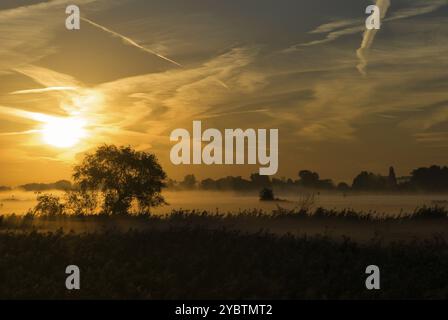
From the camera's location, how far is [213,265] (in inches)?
834

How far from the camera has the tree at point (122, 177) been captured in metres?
44.6

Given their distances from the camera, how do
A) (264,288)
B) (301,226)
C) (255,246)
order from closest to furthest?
(264,288) → (255,246) → (301,226)

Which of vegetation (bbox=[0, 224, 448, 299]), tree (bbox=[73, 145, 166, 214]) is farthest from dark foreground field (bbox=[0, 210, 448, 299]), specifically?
tree (bbox=[73, 145, 166, 214])

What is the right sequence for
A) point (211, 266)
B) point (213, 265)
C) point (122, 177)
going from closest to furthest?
1. point (211, 266)
2. point (213, 265)
3. point (122, 177)

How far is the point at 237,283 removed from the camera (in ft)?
63.5

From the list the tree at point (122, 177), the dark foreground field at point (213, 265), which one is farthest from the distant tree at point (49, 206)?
the dark foreground field at point (213, 265)

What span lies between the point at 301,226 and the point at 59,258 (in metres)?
14.0

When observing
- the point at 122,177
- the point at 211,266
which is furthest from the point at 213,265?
the point at 122,177

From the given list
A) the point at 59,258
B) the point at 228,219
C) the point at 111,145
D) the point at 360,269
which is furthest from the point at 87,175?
the point at 360,269

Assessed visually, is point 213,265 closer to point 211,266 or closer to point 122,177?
point 211,266

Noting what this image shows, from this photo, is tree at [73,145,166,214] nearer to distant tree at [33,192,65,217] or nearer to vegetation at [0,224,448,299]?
distant tree at [33,192,65,217]

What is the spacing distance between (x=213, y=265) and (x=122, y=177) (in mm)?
24779

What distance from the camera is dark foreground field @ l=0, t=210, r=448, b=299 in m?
19.3
